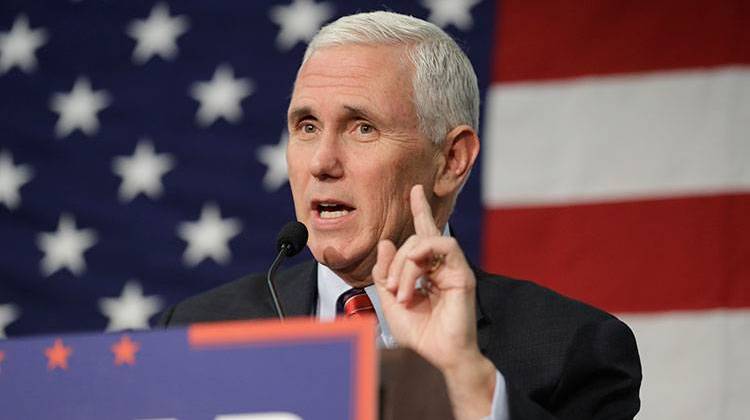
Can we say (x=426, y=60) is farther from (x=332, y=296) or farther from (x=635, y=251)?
(x=635, y=251)

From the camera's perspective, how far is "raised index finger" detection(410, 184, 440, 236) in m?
1.51

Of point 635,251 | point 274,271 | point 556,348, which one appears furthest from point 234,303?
point 635,251

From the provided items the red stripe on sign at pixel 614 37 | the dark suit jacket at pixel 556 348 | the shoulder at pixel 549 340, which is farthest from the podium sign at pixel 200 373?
the red stripe on sign at pixel 614 37

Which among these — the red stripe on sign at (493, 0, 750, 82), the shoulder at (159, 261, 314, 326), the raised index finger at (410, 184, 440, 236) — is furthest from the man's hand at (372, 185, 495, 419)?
the red stripe on sign at (493, 0, 750, 82)

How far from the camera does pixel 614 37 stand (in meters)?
2.90

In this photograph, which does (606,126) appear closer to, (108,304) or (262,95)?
(262,95)

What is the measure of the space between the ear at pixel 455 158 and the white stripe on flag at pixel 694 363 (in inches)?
33.8

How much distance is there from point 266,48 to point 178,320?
1.24m

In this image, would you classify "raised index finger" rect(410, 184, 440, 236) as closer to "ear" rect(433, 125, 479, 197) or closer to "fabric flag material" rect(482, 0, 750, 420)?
"ear" rect(433, 125, 479, 197)

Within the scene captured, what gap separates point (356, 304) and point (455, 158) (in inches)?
12.6

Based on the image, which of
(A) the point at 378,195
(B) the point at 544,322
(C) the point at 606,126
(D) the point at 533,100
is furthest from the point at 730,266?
(A) the point at 378,195

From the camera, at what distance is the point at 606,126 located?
2871 millimetres

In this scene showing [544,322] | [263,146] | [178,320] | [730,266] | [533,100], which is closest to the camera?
[544,322]

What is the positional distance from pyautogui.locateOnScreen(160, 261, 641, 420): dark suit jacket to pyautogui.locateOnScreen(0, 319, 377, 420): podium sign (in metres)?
0.64
